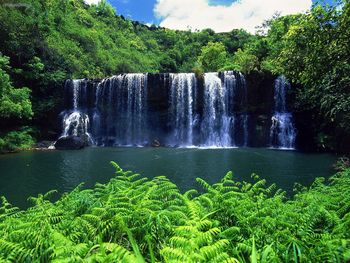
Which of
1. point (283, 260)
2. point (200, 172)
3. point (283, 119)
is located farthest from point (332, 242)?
point (283, 119)

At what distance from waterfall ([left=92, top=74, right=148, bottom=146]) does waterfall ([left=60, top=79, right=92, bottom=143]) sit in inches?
41.4

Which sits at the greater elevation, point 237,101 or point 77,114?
point 237,101

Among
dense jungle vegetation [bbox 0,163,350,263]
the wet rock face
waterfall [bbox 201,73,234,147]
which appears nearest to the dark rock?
the wet rock face

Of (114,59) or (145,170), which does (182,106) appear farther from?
(114,59)

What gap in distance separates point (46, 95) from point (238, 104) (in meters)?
19.4

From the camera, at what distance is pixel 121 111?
31.8 metres

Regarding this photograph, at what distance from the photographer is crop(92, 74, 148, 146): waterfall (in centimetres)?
3119

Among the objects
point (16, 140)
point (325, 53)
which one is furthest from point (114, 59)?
point (325, 53)

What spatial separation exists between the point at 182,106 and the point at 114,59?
21273 millimetres

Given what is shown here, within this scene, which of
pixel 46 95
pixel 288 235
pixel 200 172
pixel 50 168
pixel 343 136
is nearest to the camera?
pixel 288 235

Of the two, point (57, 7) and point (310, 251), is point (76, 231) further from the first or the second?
point (57, 7)

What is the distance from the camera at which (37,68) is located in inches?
1165

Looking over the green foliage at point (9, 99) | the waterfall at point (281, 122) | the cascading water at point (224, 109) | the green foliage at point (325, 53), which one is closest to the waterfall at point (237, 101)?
the cascading water at point (224, 109)

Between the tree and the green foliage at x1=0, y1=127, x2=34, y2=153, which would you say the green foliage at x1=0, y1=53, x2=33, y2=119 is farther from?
the tree
